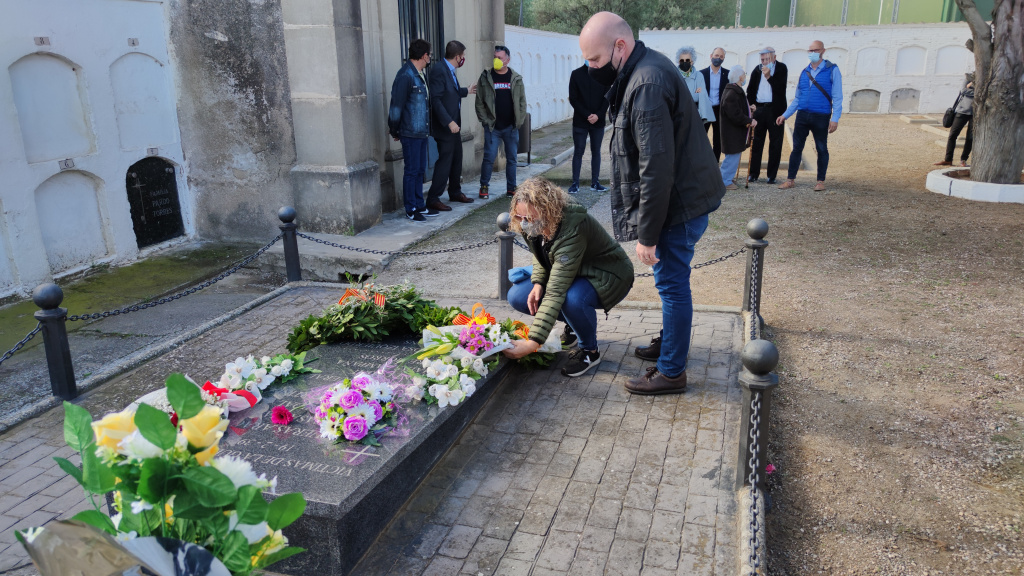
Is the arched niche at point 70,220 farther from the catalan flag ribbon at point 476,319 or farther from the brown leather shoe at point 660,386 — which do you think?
the brown leather shoe at point 660,386

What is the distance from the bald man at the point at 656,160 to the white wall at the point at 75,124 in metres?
5.64

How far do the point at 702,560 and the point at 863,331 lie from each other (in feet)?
10.7

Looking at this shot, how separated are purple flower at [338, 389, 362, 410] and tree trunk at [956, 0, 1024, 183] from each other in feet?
33.4

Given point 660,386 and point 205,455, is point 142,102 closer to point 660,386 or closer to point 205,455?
point 660,386

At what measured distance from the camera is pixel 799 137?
1048 cm

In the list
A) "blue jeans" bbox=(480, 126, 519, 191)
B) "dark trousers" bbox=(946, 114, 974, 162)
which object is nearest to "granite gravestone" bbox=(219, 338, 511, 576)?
"blue jeans" bbox=(480, 126, 519, 191)

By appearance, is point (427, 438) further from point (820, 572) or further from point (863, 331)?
point (863, 331)

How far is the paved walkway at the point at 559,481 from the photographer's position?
306cm

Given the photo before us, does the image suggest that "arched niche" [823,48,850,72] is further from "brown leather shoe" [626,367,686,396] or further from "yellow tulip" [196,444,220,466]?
"yellow tulip" [196,444,220,466]

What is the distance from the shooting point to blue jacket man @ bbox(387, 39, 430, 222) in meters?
8.52

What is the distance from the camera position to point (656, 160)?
12.4ft

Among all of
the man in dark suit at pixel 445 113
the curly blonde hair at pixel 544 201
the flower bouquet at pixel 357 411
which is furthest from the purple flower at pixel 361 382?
the man in dark suit at pixel 445 113

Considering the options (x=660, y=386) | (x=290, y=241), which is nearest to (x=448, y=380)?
(x=660, y=386)

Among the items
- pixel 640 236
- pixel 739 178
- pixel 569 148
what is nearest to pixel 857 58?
pixel 569 148
